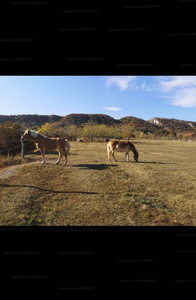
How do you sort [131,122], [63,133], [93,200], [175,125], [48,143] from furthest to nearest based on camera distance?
[131,122]
[175,125]
[63,133]
[48,143]
[93,200]

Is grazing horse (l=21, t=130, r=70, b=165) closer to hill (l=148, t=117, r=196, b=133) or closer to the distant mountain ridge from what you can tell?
the distant mountain ridge

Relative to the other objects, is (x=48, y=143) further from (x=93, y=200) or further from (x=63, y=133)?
(x=63, y=133)

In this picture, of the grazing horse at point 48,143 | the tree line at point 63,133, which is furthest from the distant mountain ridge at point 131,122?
the grazing horse at point 48,143

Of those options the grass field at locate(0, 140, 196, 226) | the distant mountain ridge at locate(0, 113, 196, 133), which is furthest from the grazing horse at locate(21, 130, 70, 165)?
the distant mountain ridge at locate(0, 113, 196, 133)

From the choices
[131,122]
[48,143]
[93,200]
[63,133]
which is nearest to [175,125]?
[131,122]

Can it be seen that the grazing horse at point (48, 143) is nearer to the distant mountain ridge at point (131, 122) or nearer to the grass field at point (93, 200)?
the grass field at point (93, 200)

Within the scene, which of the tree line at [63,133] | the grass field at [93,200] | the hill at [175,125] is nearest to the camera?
the grass field at [93,200]

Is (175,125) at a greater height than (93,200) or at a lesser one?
greater
